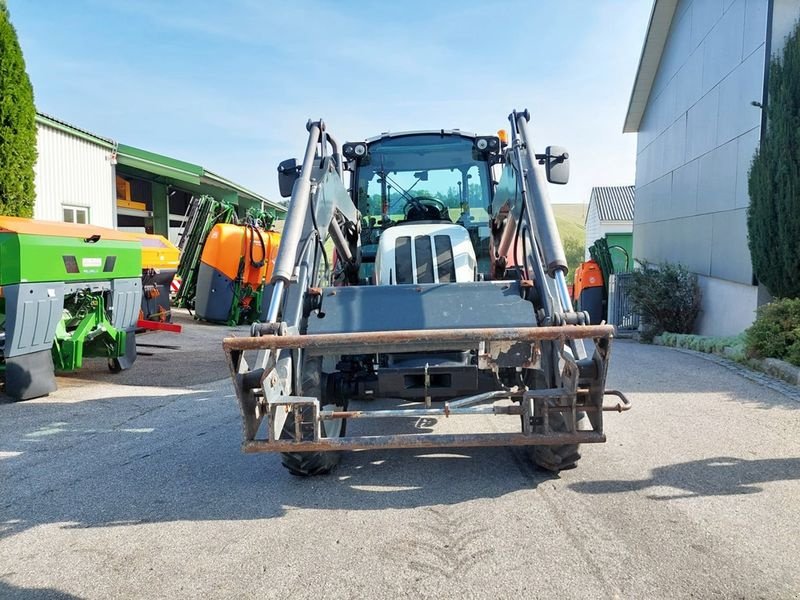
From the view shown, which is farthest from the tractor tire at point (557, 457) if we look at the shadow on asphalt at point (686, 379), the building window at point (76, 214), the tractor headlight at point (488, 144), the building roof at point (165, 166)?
the building roof at point (165, 166)

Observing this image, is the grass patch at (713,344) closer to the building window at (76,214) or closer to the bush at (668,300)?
the bush at (668,300)

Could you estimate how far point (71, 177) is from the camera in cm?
1317

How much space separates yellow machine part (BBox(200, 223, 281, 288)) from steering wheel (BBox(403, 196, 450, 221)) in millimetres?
7388

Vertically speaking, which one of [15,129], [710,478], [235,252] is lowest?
[710,478]

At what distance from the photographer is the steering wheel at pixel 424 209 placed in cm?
616

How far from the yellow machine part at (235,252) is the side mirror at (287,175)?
811 cm

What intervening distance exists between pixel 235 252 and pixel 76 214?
3.69 meters

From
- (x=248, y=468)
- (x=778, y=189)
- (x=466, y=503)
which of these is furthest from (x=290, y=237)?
(x=778, y=189)

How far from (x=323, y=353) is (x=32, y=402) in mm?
4084

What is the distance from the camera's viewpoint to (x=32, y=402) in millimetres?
6266

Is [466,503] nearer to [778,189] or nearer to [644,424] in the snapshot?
[644,424]

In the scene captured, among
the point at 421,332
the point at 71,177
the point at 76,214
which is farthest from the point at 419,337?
the point at 76,214

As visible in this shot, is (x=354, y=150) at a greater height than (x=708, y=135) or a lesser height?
lesser

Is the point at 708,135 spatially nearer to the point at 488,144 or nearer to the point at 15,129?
the point at 488,144
